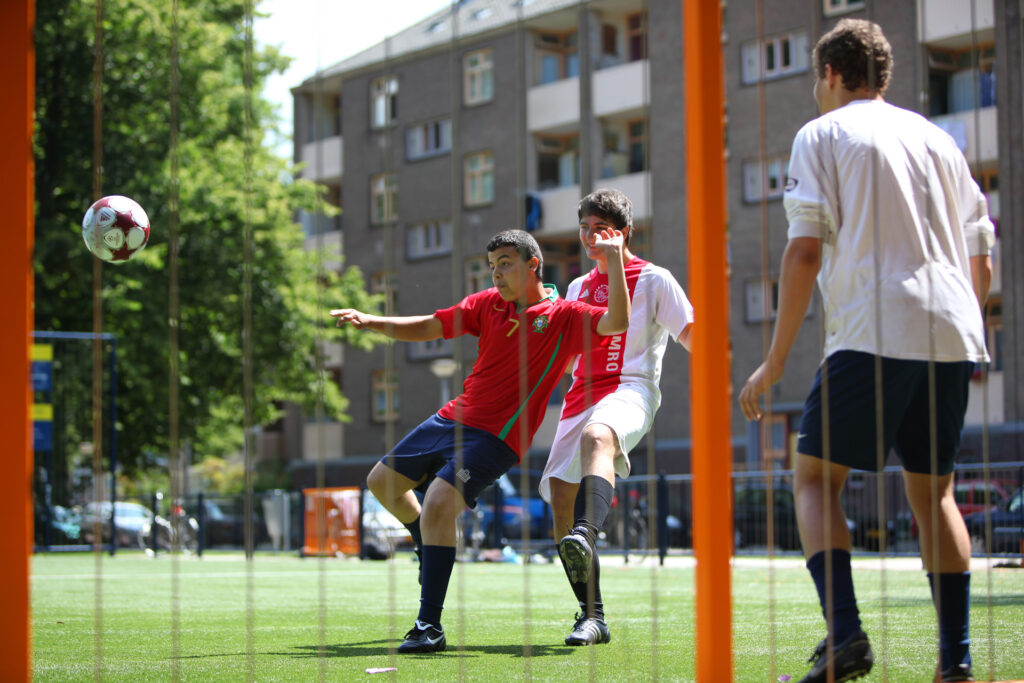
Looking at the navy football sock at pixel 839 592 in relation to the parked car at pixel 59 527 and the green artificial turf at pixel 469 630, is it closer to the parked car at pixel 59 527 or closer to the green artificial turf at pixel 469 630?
the green artificial turf at pixel 469 630

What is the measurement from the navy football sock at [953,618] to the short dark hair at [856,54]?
1483mm

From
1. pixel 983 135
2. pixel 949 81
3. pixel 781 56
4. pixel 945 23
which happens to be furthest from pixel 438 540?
pixel 781 56

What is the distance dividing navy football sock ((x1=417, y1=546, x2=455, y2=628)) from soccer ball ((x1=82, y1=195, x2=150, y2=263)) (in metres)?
2.25

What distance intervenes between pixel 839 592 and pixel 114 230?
169 inches

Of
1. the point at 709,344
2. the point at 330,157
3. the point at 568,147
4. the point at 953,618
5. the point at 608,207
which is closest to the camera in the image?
the point at 709,344

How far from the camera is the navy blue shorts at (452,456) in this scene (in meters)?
5.34

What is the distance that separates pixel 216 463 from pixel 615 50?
80.7 feet

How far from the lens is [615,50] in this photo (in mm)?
35656

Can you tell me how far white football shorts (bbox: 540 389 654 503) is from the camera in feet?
17.7

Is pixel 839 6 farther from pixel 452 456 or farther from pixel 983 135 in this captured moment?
pixel 452 456

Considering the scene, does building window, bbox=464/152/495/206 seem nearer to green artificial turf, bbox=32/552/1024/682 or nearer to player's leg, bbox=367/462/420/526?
green artificial turf, bbox=32/552/1024/682

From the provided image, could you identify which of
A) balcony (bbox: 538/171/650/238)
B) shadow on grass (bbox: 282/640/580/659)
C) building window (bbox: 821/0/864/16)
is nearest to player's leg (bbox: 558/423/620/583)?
shadow on grass (bbox: 282/640/580/659)

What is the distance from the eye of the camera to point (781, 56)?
1216 inches

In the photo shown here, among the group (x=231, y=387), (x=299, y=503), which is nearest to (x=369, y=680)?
(x=299, y=503)
